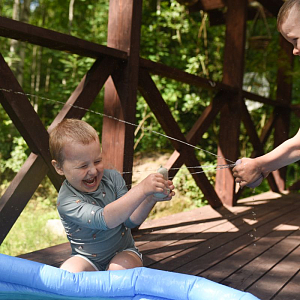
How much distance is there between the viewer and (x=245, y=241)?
314cm

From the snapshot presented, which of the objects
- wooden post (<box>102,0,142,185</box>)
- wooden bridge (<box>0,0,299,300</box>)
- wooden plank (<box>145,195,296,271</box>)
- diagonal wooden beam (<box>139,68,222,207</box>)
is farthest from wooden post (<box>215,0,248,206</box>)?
wooden post (<box>102,0,142,185</box>)

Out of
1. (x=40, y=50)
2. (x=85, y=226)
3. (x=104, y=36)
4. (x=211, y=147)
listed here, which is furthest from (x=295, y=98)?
(x=85, y=226)

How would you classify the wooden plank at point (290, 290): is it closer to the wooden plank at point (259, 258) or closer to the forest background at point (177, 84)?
the wooden plank at point (259, 258)

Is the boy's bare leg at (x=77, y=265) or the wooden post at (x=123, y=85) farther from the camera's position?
the wooden post at (x=123, y=85)

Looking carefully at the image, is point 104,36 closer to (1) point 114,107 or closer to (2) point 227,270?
(1) point 114,107

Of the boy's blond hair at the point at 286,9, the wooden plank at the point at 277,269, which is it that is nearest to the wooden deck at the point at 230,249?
the wooden plank at the point at 277,269

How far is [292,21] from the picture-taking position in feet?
6.20

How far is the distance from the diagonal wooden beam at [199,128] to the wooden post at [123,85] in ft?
2.41

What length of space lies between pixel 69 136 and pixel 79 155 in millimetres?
100

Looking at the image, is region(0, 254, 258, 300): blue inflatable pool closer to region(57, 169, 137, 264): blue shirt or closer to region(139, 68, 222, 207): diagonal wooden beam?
region(57, 169, 137, 264): blue shirt

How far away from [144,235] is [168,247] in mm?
375

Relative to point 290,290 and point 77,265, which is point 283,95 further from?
point 77,265

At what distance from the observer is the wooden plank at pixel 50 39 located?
2.20 m

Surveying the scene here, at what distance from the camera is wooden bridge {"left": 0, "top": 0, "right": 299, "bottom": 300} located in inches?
92.9
